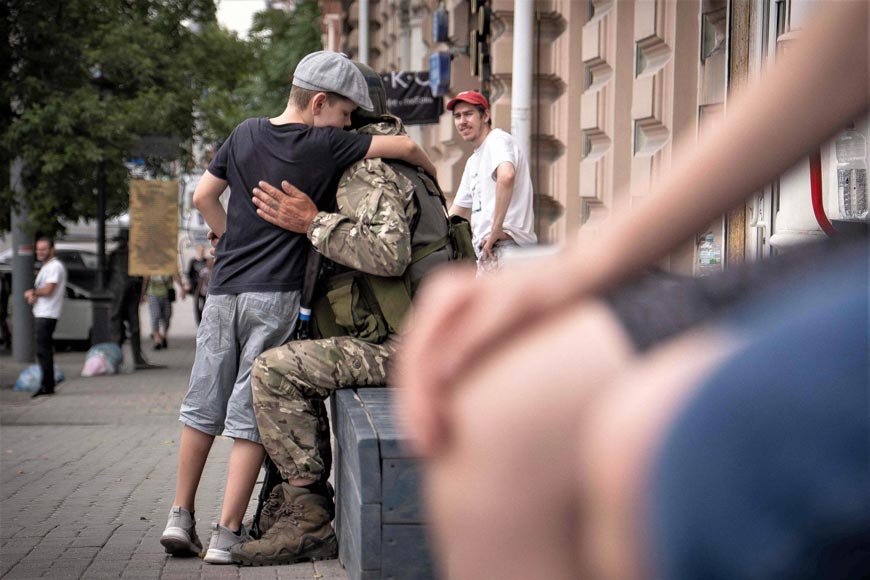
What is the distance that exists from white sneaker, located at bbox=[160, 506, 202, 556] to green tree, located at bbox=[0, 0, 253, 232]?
37.8 feet

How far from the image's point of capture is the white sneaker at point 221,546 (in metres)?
4.95

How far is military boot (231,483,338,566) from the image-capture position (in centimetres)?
482

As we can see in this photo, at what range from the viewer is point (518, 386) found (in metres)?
1.23

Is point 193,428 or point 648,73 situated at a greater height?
point 648,73

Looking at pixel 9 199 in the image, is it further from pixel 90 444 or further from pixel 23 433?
pixel 90 444

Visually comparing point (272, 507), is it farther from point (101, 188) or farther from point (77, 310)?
point (77, 310)

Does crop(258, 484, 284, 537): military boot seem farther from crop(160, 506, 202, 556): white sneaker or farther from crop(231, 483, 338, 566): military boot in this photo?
crop(160, 506, 202, 556): white sneaker

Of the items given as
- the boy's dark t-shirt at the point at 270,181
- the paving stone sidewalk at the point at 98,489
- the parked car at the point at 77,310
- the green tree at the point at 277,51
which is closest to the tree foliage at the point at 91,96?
the parked car at the point at 77,310

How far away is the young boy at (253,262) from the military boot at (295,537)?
0.51 feet

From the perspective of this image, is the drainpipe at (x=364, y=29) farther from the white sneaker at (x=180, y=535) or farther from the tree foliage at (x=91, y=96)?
the white sneaker at (x=180, y=535)

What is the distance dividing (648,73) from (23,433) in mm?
5852

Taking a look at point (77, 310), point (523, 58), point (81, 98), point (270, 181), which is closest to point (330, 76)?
point (270, 181)

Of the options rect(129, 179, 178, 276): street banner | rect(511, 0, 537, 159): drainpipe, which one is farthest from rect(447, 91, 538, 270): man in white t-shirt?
rect(129, 179, 178, 276): street banner

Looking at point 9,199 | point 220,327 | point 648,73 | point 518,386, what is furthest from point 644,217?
point 9,199
